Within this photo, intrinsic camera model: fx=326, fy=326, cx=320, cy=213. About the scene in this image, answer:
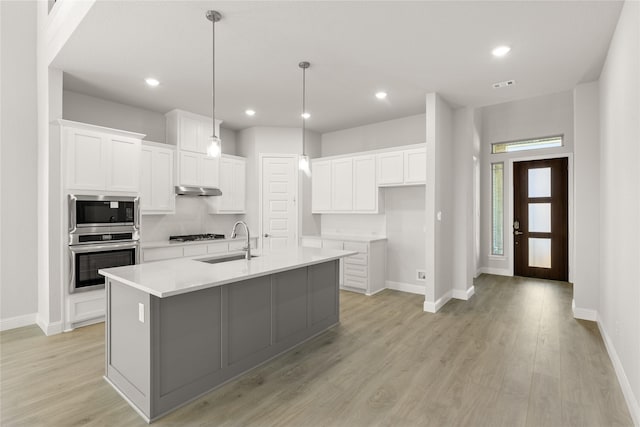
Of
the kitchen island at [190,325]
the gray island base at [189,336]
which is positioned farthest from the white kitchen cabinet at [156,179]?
the gray island base at [189,336]

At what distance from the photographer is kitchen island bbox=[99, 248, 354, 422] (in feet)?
7.05

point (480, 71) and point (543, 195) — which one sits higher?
point (480, 71)

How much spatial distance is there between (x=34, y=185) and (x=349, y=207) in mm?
4396

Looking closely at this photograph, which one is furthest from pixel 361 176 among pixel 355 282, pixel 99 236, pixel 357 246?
pixel 99 236

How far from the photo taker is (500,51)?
3184 mm

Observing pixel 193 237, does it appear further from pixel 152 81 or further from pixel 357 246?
pixel 357 246

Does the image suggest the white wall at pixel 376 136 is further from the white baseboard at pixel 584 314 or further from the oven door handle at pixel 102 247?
the oven door handle at pixel 102 247

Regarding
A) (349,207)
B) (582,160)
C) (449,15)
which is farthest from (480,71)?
(349,207)

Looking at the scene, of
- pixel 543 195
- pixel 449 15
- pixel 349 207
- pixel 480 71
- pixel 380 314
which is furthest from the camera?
pixel 543 195

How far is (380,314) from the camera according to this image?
4273mm

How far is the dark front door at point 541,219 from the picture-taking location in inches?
240

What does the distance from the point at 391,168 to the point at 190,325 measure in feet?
12.8

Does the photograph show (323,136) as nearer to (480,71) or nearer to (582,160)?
(480,71)

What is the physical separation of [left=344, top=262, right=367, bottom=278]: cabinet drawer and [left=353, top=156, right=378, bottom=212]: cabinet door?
98 cm
